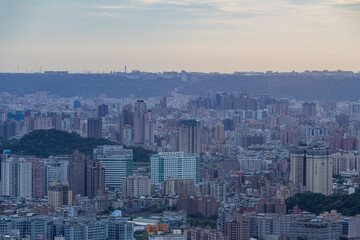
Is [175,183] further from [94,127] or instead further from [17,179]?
[94,127]

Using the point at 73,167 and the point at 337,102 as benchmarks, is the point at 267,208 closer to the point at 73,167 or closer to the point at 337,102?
the point at 73,167

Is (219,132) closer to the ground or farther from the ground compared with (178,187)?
farther from the ground

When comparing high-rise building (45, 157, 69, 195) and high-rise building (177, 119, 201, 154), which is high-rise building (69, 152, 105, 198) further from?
high-rise building (177, 119, 201, 154)

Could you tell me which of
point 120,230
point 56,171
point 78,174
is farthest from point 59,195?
point 120,230

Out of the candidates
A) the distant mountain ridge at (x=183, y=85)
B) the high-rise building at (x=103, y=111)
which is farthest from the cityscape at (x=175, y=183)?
the distant mountain ridge at (x=183, y=85)

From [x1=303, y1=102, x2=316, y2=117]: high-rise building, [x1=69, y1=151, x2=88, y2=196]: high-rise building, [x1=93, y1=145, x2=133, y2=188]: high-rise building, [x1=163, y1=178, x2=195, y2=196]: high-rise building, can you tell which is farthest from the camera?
[x1=303, y1=102, x2=316, y2=117]: high-rise building

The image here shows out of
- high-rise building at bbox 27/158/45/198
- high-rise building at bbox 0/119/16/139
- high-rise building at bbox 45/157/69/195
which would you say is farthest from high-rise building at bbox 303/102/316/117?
high-rise building at bbox 27/158/45/198
